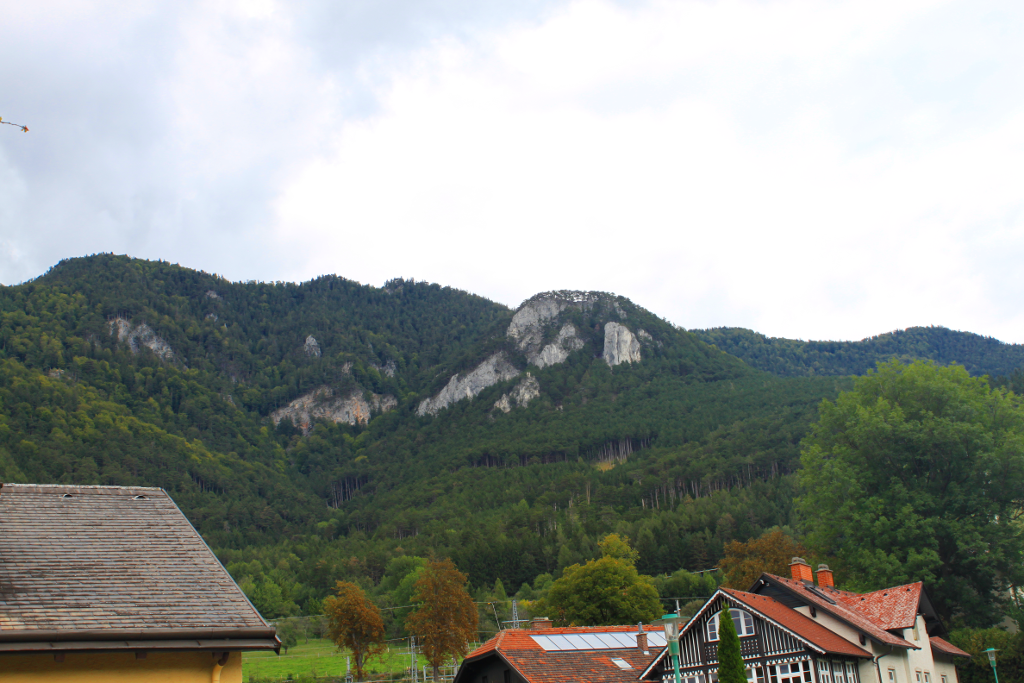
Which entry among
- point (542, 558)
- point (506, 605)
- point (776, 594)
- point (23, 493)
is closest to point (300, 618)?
point (506, 605)

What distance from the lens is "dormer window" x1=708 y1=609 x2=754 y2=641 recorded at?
107ft

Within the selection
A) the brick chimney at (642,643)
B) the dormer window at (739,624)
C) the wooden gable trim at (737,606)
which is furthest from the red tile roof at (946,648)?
the brick chimney at (642,643)

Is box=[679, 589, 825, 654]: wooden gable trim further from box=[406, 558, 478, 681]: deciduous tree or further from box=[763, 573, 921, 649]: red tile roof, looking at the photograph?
box=[406, 558, 478, 681]: deciduous tree

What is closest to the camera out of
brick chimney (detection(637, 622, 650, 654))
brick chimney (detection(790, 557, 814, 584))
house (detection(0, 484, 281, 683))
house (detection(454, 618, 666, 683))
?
house (detection(0, 484, 281, 683))

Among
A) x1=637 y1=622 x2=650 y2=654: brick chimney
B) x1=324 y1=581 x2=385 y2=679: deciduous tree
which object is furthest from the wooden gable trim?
x1=324 y1=581 x2=385 y2=679: deciduous tree

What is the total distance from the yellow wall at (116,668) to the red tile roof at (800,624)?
2504 centimetres

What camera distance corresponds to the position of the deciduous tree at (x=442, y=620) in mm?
59500

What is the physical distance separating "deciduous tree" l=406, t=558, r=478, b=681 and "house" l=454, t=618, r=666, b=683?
21507mm

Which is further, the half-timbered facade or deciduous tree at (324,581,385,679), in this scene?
deciduous tree at (324,581,385,679)

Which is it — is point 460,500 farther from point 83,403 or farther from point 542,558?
point 83,403

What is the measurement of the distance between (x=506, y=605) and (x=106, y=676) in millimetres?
90215

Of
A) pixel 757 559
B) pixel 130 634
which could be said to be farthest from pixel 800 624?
pixel 757 559

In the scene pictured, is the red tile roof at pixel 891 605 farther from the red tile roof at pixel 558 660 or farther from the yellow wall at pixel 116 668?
the yellow wall at pixel 116 668

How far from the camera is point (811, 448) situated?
51.6 meters
